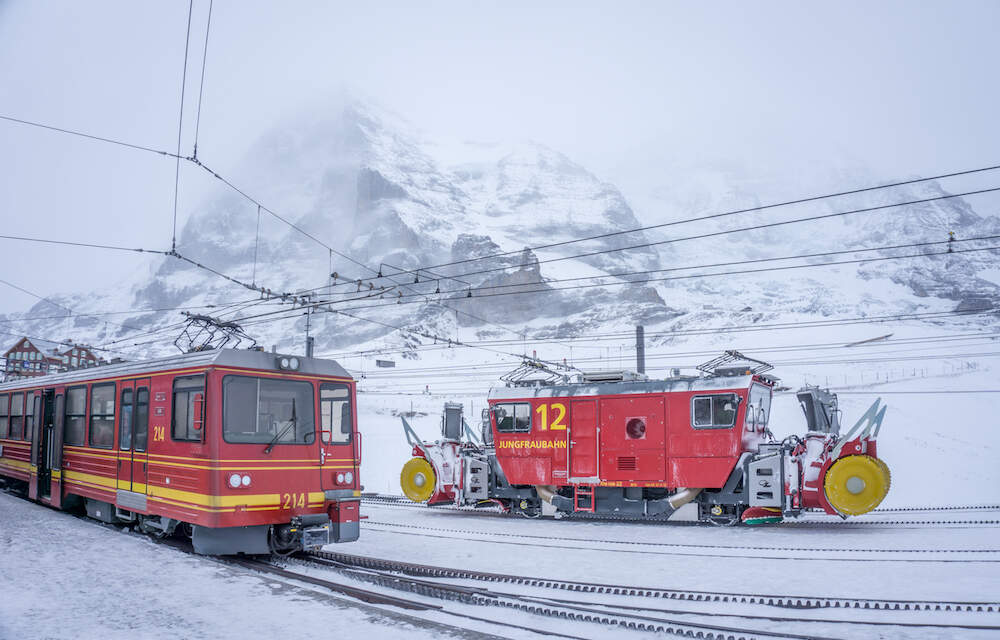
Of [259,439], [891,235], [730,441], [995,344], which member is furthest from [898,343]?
[891,235]

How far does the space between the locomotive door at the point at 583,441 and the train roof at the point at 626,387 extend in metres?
0.35

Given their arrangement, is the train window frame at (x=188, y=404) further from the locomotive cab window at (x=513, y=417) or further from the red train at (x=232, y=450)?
the locomotive cab window at (x=513, y=417)

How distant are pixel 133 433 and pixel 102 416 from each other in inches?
64.2

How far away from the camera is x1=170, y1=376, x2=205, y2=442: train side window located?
10273 mm

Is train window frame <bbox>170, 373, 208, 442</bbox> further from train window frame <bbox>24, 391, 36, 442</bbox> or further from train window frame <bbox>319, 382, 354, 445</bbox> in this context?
train window frame <bbox>24, 391, 36, 442</bbox>

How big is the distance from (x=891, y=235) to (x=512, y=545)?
213342 mm

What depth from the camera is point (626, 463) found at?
16250mm

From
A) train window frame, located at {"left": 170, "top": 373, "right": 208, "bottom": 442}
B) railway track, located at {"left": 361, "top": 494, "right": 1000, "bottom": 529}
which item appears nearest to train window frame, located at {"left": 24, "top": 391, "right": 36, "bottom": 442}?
train window frame, located at {"left": 170, "top": 373, "right": 208, "bottom": 442}

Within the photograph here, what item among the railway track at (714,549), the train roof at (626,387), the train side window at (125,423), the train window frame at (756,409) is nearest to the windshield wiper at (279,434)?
the train side window at (125,423)

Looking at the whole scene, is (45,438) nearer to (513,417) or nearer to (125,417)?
(125,417)

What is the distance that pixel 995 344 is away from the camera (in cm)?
6656

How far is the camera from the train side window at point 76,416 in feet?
45.3

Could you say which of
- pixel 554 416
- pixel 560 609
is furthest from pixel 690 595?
pixel 554 416

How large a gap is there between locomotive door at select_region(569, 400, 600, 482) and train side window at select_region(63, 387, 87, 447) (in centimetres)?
1067
